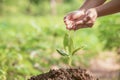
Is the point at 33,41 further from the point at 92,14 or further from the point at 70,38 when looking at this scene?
the point at 92,14

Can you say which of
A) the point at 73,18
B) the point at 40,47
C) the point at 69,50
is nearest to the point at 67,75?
the point at 73,18

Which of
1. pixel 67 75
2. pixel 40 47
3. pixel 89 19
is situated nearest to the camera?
pixel 89 19

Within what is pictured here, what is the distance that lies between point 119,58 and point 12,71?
11.8 feet

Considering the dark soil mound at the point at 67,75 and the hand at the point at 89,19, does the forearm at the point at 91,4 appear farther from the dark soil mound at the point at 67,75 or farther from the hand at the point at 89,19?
the dark soil mound at the point at 67,75

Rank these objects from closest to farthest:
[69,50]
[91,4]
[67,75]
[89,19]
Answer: [89,19], [67,75], [91,4], [69,50]

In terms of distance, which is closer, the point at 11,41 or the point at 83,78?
the point at 83,78

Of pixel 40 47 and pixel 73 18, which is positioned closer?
pixel 73 18

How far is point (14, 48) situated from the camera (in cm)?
675

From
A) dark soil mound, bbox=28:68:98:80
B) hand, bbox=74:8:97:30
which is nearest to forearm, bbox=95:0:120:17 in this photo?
hand, bbox=74:8:97:30

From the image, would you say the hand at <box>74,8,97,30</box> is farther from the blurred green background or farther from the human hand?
the blurred green background

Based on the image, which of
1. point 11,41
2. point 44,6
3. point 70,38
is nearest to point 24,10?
point 44,6

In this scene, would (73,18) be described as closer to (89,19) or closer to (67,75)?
(89,19)

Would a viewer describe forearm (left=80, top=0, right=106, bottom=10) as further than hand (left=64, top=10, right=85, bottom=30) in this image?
Yes

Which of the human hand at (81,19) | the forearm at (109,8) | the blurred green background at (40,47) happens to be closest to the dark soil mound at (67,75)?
the human hand at (81,19)
